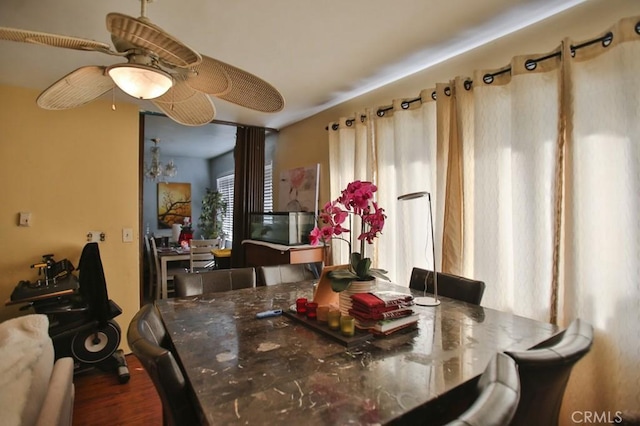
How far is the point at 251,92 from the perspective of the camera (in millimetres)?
1471

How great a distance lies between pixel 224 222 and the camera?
6363mm

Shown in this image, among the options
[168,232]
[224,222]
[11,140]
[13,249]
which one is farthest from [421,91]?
[168,232]

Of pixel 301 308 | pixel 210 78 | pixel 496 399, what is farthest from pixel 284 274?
pixel 496 399

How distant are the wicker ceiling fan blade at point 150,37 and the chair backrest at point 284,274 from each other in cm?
147

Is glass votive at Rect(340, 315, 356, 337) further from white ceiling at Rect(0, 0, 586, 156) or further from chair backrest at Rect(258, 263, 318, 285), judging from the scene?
white ceiling at Rect(0, 0, 586, 156)

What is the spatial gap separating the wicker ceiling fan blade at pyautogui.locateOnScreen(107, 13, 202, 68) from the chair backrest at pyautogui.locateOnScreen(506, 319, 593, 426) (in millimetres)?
1268

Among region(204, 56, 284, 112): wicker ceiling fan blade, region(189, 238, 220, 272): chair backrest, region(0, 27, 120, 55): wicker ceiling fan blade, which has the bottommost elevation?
region(189, 238, 220, 272): chair backrest

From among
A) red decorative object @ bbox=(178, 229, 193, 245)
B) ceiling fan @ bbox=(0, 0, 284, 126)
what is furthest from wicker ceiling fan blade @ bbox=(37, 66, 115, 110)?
red decorative object @ bbox=(178, 229, 193, 245)

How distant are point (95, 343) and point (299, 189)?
90.6 inches

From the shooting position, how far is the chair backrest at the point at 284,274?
88.0 inches

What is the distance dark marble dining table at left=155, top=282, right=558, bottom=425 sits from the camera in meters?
0.80

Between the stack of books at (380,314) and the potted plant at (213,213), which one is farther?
the potted plant at (213,213)

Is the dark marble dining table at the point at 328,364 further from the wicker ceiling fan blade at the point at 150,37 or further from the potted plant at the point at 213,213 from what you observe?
the potted plant at the point at 213,213

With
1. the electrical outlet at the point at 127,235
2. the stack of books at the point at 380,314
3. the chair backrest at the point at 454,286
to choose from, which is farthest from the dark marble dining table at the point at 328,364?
the electrical outlet at the point at 127,235
